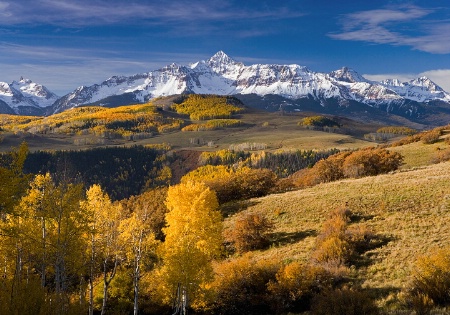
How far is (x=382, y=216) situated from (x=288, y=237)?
27.7ft

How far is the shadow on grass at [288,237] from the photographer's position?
32.3m

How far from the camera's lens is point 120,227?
26812mm

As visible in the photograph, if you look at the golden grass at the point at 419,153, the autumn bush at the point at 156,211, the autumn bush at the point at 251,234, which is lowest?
the autumn bush at the point at 156,211

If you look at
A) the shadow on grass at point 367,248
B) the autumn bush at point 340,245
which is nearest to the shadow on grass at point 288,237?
the autumn bush at point 340,245

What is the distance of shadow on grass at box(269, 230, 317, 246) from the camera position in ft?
106

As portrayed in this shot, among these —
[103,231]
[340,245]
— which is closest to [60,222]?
[103,231]

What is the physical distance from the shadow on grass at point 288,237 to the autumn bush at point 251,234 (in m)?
0.77

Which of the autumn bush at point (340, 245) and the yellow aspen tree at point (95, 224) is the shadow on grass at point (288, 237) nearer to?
the autumn bush at point (340, 245)

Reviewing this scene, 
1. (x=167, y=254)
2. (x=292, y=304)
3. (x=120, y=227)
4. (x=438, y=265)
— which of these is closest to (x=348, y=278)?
(x=292, y=304)

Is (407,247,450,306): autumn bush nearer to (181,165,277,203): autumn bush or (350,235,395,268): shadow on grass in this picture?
(350,235,395,268): shadow on grass

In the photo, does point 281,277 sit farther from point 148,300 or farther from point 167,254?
point 148,300

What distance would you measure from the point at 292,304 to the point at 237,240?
12683mm

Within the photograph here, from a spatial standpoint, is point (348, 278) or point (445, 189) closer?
point (348, 278)

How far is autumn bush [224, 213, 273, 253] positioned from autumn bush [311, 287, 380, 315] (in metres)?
14.3
